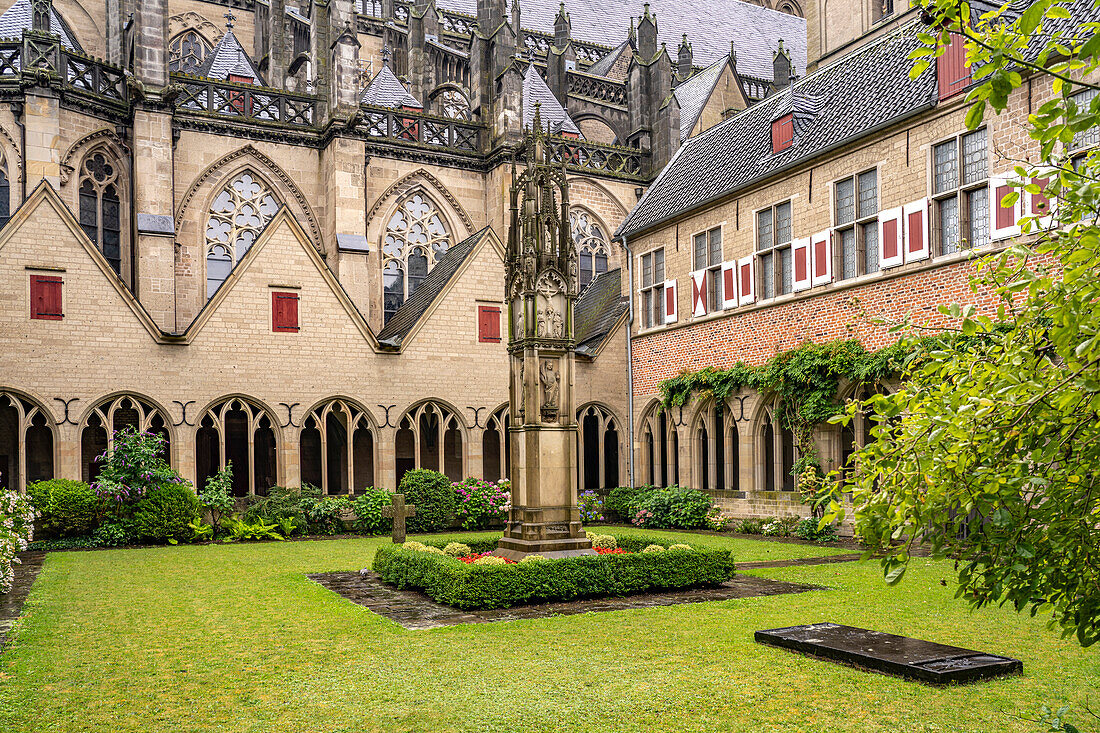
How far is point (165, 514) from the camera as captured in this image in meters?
19.9

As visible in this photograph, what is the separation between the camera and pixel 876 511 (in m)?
3.19

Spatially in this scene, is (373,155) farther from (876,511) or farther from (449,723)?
(876,511)

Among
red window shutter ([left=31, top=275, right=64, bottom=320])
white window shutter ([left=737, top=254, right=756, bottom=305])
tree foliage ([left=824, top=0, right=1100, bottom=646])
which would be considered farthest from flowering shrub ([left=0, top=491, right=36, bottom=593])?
white window shutter ([left=737, top=254, right=756, bottom=305])

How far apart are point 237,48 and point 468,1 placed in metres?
14.2

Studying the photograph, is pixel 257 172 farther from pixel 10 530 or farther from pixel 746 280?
pixel 10 530

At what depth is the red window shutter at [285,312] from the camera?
2358 cm

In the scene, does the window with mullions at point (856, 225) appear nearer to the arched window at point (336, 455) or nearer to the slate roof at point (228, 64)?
the arched window at point (336, 455)

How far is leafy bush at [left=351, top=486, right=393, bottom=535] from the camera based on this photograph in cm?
2250

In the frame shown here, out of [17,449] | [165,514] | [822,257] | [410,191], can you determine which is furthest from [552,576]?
[410,191]

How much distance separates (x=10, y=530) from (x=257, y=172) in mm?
17712

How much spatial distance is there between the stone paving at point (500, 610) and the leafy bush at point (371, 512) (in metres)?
9.19

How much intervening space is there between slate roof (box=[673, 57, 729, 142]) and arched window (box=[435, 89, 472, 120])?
25.0 ft

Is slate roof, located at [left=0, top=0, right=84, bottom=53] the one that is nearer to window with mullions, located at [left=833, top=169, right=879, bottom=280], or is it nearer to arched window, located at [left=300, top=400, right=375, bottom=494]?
arched window, located at [left=300, top=400, right=375, bottom=494]

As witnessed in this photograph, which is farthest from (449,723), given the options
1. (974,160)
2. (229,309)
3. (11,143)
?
(11,143)
